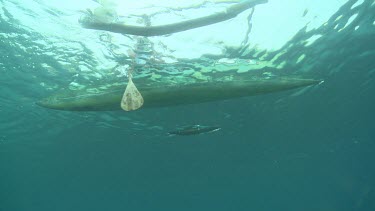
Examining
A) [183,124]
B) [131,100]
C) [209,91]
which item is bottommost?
[183,124]

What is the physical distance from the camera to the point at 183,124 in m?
24.9

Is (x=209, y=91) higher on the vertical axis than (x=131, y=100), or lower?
higher

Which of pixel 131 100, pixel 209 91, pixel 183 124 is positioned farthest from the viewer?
pixel 183 124

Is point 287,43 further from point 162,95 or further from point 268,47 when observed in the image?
point 162,95

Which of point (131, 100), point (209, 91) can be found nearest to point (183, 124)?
point (209, 91)

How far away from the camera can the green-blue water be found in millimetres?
13430

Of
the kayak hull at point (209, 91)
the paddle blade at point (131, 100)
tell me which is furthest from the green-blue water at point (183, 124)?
the paddle blade at point (131, 100)

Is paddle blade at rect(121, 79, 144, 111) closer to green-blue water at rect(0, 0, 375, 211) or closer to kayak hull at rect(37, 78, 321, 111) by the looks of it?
kayak hull at rect(37, 78, 321, 111)

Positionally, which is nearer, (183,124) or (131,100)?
(131,100)

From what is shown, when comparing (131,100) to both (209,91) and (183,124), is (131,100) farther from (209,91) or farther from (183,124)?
(183,124)

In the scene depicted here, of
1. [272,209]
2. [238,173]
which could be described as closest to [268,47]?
[238,173]

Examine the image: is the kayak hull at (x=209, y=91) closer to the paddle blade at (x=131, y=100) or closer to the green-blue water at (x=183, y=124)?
the paddle blade at (x=131, y=100)

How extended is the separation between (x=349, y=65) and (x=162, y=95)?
1580 centimetres

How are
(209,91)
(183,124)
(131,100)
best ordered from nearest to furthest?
1. (131,100)
2. (209,91)
3. (183,124)
